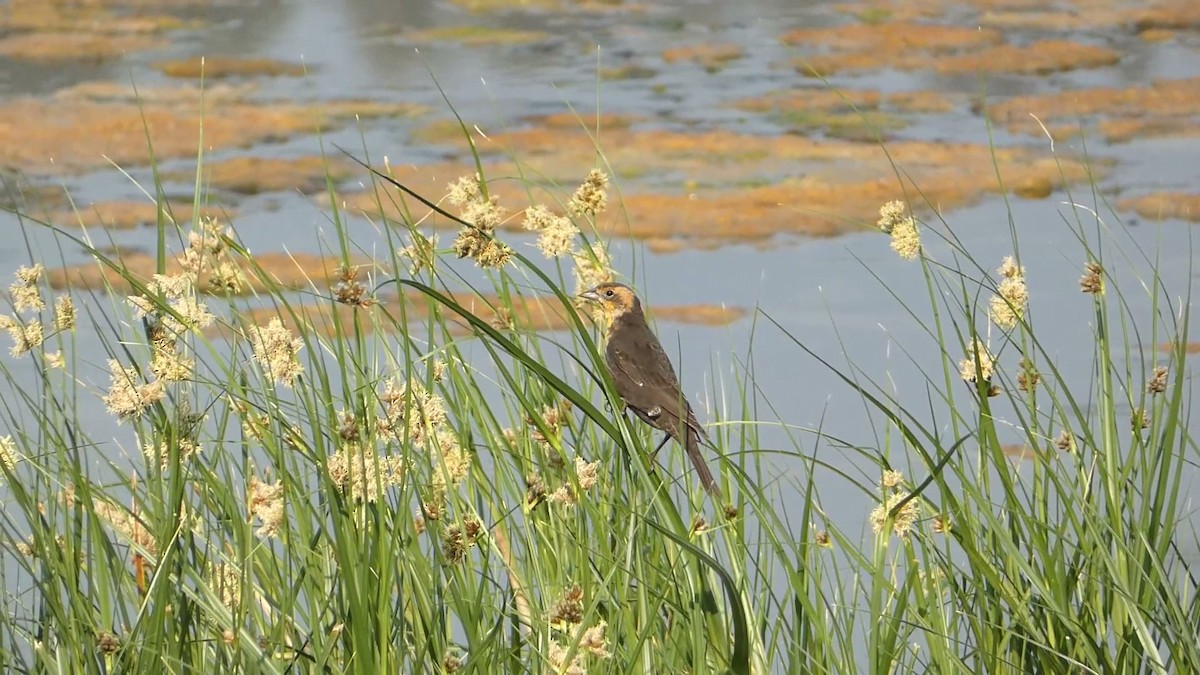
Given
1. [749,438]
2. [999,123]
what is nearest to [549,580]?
[749,438]

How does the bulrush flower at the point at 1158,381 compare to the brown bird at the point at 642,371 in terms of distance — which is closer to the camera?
the bulrush flower at the point at 1158,381

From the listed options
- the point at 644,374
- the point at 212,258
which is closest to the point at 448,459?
the point at 212,258

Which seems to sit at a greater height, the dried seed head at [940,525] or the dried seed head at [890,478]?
the dried seed head at [890,478]

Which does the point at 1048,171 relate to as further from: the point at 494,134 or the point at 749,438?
the point at 749,438

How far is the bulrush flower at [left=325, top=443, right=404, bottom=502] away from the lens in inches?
89.0

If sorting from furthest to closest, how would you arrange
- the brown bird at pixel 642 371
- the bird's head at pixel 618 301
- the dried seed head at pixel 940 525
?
the bird's head at pixel 618 301, the brown bird at pixel 642 371, the dried seed head at pixel 940 525

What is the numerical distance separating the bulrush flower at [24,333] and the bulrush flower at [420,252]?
2.26 ft

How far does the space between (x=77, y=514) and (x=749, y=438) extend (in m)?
1.44

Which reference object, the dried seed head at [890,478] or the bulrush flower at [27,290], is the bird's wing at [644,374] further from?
the bulrush flower at [27,290]

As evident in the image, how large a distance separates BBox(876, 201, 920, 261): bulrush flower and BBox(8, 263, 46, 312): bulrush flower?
5.25 feet

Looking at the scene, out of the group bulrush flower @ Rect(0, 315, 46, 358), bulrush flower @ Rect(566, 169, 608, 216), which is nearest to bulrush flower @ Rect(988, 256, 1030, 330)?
bulrush flower @ Rect(566, 169, 608, 216)

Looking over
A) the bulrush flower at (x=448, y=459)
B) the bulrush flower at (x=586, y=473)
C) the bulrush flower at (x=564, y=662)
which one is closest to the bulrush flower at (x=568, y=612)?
the bulrush flower at (x=564, y=662)

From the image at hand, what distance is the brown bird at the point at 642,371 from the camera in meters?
Result: 3.47

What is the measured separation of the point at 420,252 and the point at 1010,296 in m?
1.16
